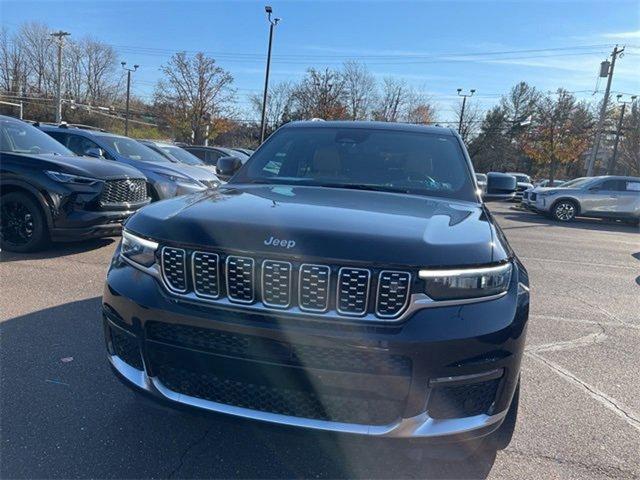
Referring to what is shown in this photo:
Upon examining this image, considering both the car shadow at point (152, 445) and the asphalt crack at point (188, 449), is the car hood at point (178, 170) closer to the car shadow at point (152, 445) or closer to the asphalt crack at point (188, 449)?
the car shadow at point (152, 445)

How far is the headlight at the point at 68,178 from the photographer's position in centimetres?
601

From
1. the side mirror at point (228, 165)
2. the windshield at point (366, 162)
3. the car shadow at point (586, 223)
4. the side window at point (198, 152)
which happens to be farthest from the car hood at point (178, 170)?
the car shadow at point (586, 223)

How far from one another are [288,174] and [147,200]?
4638 millimetres

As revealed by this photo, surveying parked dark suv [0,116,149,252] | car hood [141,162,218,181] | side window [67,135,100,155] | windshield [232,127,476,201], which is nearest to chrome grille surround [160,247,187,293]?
windshield [232,127,476,201]

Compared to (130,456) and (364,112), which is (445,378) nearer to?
(130,456)

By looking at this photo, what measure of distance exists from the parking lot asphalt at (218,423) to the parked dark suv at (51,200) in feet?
4.04

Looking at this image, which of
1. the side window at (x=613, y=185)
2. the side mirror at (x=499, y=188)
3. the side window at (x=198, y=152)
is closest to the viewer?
the side mirror at (x=499, y=188)

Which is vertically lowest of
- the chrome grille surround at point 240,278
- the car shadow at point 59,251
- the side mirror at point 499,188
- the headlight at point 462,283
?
the car shadow at point 59,251

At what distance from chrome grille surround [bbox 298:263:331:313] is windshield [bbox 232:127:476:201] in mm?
1340

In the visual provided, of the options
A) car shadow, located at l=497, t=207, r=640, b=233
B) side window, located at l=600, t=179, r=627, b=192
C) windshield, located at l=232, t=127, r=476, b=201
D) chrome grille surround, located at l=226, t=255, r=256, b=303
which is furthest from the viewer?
side window, located at l=600, t=179, r=627, b=192

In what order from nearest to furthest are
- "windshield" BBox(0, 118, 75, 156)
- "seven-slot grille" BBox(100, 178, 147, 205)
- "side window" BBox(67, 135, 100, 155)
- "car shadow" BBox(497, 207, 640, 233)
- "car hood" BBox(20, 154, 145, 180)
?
1. "car hood" BBox(20, 154, 145, 180)
2. "seven-slot grille" BBox(100, 178, 147, 205)
3. "windshield" BBox(0, 118, 75, 156)
4. "side window" BBox(67, 135, 100, 155)
5. "car shadow" BBox(497, 207, 640, 233)

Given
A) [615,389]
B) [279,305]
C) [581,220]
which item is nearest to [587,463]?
[615,389]

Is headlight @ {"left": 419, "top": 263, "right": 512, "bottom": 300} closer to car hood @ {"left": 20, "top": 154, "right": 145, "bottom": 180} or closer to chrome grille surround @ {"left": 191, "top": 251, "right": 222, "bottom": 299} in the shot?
chrome grille surround @ {"left": 191, "top": 251, "right": 222, "bottom": 299}

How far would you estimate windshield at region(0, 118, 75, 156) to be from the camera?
648cm
